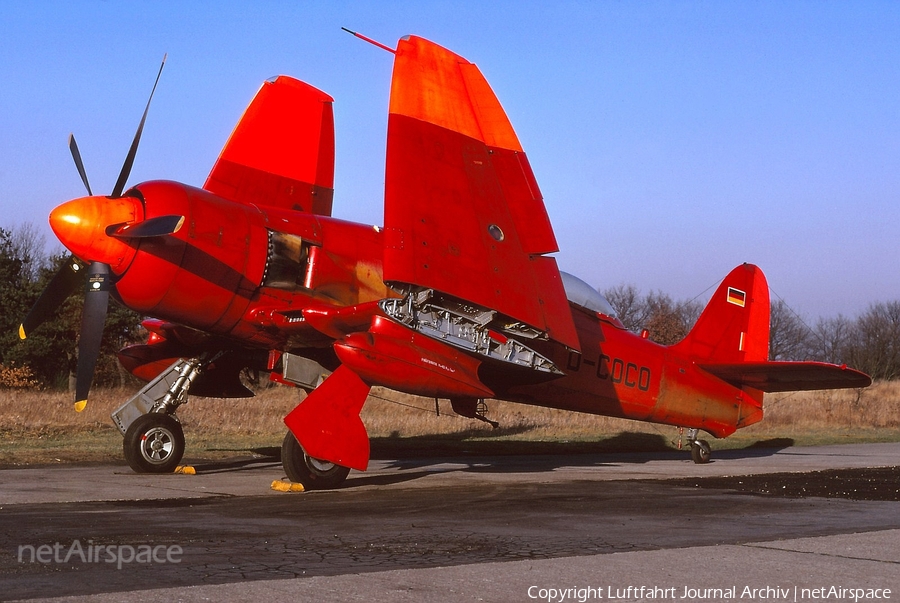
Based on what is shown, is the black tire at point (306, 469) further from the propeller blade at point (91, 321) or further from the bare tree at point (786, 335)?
the bare tree at point (786, 335)

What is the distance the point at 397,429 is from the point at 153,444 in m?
12.4

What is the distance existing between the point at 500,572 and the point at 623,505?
4.41 meters

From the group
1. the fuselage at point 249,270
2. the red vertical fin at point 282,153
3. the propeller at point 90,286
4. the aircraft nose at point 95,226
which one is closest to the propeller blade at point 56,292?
the propeller at point 90,286

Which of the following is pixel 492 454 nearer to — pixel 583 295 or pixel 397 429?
pixel 583 295

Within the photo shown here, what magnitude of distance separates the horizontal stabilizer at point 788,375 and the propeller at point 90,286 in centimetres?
1008

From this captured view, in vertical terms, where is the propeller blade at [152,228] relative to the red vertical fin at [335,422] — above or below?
above

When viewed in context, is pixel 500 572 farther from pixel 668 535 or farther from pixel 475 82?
pixel 475 82

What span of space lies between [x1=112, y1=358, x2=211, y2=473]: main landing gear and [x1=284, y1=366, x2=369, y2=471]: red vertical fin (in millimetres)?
2821

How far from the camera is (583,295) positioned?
1558 centimetres

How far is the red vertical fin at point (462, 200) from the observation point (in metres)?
11.2

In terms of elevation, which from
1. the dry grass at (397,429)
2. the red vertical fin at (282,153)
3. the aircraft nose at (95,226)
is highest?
the red vertical fin at (282,153)

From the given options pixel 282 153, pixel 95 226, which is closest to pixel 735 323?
pixel 282 153

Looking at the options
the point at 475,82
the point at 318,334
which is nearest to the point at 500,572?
the point at 318,334

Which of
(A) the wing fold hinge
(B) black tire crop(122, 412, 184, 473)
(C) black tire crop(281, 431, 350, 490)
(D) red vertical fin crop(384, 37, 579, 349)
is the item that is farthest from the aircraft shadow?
(D) red vertical fin crop(384, 37, 579, 349)
